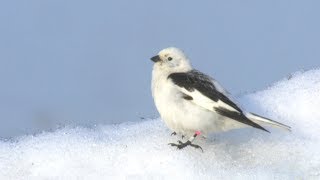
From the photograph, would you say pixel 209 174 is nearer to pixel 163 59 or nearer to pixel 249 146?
pixel 249 146

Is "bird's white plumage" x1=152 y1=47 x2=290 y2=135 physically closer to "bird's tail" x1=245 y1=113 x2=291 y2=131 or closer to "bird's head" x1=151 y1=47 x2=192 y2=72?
"bird's tail" x1=245 y1=113 x2=291 y2=131

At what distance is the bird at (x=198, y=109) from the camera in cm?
557

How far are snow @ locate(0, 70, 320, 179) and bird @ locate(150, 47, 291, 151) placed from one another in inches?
4.6

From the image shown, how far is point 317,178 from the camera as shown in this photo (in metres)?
5.27

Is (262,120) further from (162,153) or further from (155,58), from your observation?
(155,58)

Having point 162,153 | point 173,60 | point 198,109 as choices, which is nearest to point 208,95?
point 198,109

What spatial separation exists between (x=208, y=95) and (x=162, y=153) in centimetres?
52

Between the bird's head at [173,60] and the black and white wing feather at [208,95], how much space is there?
299mm

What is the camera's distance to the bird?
5.57 metres

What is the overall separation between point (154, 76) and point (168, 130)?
42cm

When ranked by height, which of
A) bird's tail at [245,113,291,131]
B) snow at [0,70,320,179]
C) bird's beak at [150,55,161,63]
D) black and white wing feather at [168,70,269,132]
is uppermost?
bird's beak at [150,55,161,63]

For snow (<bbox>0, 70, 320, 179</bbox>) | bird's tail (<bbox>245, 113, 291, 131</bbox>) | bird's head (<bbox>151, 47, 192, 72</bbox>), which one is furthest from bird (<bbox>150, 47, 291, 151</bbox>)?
bird's head (<bbox>151, 47, 192, 72</bbox>)

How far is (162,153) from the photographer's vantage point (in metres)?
5.46

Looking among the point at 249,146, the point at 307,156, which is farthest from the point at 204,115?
the point at 307,156
